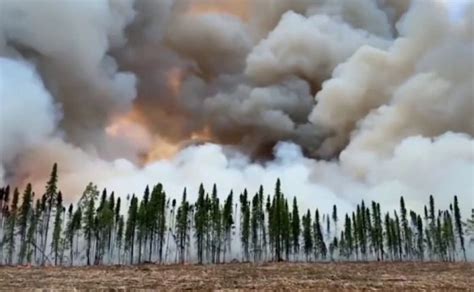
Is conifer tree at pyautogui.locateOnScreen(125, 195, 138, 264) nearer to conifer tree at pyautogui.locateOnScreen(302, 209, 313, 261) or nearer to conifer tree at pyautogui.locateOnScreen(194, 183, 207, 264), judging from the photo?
conifer tree at pyautogui.locateOnScreen(194, 183, 207, 264)

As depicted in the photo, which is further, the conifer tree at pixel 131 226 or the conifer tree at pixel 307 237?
the conifer tree at pixel 307 237

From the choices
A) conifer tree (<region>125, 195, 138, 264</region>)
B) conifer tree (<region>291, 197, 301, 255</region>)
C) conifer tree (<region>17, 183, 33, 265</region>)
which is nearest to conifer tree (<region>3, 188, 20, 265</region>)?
conifer tree (<region>17, 183, 33, 265</region>)

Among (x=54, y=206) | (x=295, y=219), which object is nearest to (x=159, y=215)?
(x=54, y=206)

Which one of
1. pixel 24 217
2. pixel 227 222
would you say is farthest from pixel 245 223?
pixel 24 217

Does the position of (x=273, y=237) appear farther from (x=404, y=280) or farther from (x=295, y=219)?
(x=404, y=280)

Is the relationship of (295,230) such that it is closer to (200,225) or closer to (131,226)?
(200,225)

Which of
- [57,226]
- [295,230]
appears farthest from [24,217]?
[295,230]

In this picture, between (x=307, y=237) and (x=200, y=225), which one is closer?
(x=200, y=225)

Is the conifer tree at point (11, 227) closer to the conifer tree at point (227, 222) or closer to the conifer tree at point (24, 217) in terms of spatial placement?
the conifer tree at point (24, 217)

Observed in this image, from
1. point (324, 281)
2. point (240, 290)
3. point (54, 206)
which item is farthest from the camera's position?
point (54, 206)

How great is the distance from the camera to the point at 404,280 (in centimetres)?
4938

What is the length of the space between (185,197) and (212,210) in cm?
1021

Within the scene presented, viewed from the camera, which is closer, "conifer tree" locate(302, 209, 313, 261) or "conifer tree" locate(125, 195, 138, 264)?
"conifer tree" locate(125, 195, 138, 264)

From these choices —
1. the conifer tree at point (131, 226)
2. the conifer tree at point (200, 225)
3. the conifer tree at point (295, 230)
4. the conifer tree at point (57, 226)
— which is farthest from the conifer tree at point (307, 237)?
the conifer tree at point (57, 226)
